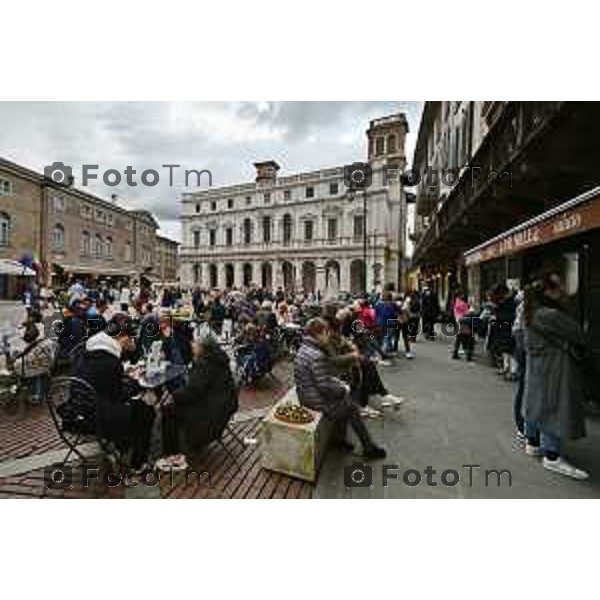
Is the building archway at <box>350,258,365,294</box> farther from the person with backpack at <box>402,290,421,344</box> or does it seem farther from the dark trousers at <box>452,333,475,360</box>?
the dark trousers at <box>452,333,475,360</box>

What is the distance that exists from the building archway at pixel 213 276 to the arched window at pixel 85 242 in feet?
71.9

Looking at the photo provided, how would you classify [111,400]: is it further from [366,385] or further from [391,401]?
[391,401]

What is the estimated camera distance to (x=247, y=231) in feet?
195

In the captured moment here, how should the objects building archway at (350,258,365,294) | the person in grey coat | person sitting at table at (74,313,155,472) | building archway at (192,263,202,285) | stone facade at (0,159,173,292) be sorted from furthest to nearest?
building archway at (192,263,202,285)
building archway at (350,258,365,294)
stone facade at (0,159,173,292)
the person in grey coat
person sitting at table at (74,313,155,472)

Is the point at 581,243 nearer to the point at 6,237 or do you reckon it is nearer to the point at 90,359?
the point at 90,359

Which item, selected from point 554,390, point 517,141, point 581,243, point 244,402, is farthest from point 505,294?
point 244,402

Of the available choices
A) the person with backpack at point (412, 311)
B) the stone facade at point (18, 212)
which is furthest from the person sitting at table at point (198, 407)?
the stone facade at point (18, 212)

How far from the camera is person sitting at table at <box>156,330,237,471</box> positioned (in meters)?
4.07

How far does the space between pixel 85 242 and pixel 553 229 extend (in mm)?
42804

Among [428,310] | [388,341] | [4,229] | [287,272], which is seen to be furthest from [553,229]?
[287,272]

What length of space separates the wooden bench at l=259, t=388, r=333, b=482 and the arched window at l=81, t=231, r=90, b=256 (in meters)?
41.5

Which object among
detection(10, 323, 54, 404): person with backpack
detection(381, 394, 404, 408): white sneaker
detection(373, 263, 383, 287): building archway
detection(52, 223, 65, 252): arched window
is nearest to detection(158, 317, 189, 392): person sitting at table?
detection(10, 323, 54, 404): person with backpack

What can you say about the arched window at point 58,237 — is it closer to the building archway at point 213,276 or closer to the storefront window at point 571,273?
the building archway at point 213,276

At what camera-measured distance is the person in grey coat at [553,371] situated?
13.1ft
